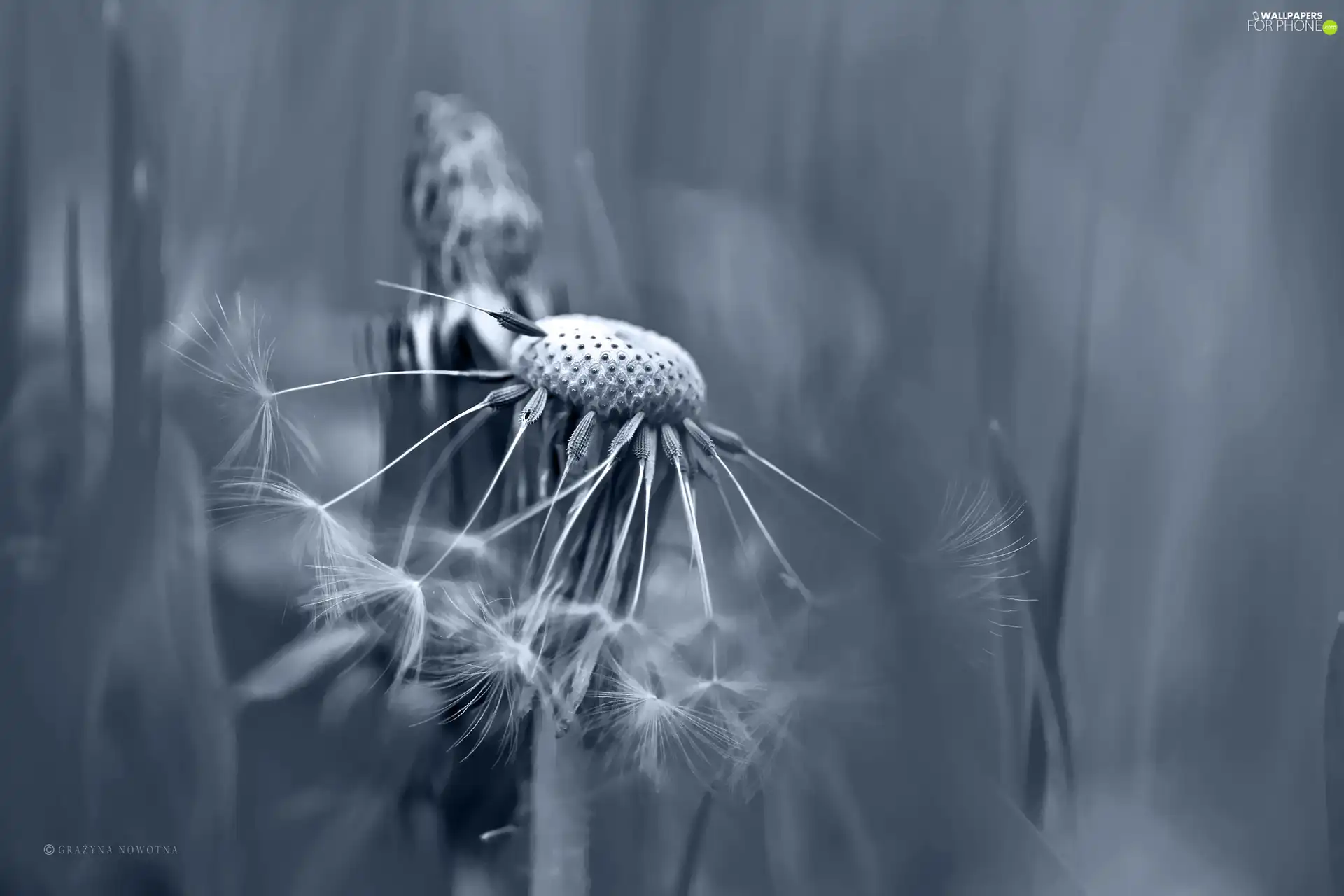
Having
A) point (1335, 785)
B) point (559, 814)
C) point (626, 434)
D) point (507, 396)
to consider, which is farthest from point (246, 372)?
point (1335, 785)

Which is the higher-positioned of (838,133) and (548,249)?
(838,133)

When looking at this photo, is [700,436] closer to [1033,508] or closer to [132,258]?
[1033,508]

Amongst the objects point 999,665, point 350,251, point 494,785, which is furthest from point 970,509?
point 350,251

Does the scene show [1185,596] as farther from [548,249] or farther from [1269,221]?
[548,249]

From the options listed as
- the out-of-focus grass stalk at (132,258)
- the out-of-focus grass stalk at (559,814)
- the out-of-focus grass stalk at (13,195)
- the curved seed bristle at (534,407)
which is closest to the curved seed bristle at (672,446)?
the curved seed bristle at (534,407)

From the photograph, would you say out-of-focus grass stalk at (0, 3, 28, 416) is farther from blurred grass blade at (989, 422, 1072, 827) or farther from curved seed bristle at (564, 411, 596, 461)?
blurred grass blade at (989, 422, 1072, 827)

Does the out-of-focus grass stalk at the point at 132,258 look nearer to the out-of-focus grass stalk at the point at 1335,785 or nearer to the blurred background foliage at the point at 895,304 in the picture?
the blurred background foliage at the point at 895,304
